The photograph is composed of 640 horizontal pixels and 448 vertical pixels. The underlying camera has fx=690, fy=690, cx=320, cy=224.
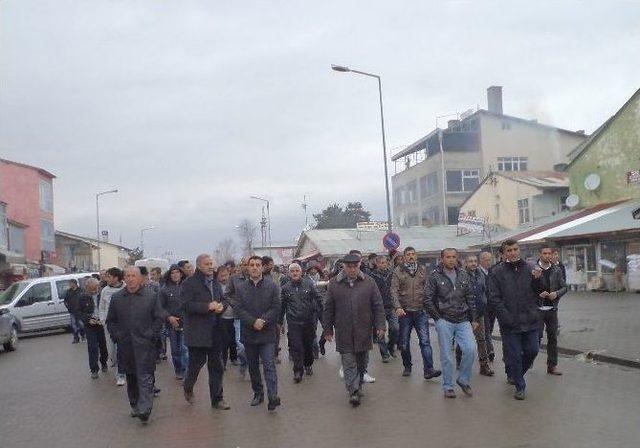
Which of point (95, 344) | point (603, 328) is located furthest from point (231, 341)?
point (603, 328)

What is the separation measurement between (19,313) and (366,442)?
18.1 m

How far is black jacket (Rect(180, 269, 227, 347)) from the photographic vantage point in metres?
8.11

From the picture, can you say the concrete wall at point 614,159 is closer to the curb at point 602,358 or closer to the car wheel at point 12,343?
the curb at point 602,358

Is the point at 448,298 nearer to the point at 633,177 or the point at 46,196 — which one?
the point at 633,177

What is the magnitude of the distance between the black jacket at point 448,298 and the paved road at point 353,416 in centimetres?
98

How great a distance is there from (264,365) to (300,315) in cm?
263

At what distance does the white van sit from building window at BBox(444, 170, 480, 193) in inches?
1590

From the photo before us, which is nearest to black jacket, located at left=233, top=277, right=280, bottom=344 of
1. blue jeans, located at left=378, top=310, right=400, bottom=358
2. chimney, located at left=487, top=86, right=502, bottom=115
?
blue jeans, located at left=378, top=310, right=400, bottom=358

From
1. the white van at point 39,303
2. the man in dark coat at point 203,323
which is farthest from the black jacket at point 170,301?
the white van at point 39,303

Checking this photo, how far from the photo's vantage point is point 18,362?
14906 mm

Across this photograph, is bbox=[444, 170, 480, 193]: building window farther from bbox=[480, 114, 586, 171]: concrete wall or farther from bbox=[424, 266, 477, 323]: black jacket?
bbox=[424, 266, 477, 323]: black jacket

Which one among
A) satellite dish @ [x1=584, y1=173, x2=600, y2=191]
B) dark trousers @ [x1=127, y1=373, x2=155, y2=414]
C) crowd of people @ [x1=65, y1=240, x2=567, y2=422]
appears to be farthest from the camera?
satellite dish @ [x1=584, y1=173, x2=600, y2=191]

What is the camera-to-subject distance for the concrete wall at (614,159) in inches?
1188

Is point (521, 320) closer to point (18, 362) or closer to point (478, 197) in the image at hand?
point (18, 362)
